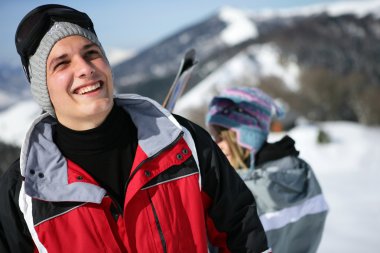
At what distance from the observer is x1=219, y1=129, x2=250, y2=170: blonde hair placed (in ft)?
8.79

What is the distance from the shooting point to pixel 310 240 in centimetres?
254

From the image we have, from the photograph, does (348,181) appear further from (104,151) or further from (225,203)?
(104,151)

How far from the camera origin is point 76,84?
1521 millimetres

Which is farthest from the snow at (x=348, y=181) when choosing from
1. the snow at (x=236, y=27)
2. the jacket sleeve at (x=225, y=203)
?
the snow at (x=236, y=27)

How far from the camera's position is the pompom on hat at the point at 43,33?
60.5 inches

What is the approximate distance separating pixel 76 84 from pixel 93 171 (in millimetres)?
374

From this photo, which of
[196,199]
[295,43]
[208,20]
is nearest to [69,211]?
[196,199]

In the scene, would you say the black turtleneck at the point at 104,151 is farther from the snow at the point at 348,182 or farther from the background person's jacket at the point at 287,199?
the snow at the point at 348,182

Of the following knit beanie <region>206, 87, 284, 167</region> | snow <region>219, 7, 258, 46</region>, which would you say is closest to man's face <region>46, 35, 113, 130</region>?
knit beanie <region>206, 87, 284, 167</region>

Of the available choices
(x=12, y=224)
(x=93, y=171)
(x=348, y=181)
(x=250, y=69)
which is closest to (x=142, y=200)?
(x=93, y=171)

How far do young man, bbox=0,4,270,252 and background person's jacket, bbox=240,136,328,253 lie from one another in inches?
26.8

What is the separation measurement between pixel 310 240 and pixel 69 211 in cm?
169

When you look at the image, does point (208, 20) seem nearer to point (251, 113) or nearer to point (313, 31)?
point (313, 31)

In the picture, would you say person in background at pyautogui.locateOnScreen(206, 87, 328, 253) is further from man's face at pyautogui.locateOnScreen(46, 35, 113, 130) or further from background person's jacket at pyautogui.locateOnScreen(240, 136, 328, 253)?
man's face at pyautogui.locateOnScreen(46, 35, 113, 130)
